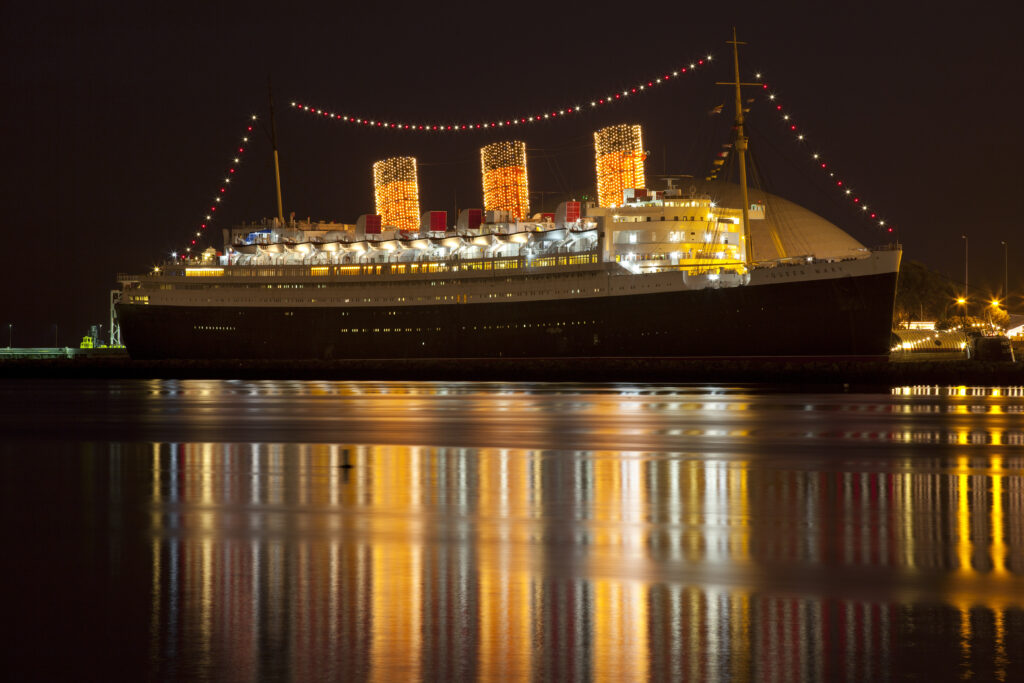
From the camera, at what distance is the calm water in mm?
7730

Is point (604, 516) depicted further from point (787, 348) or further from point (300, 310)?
point (300, 310)

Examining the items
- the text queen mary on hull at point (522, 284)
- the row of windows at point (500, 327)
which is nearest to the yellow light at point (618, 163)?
the text queen mary on hull at point (522, 284)

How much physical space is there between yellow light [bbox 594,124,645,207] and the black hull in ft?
28.2

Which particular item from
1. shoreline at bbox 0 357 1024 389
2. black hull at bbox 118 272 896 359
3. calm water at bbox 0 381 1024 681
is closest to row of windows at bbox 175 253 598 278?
black hull at bbox 118 272 896 359

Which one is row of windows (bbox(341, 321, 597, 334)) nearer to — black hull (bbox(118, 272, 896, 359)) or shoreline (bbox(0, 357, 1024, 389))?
black hull (bbox(118, 272, 896, 359))

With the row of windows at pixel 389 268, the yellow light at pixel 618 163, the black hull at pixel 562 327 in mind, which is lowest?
the black hull at pixel 562 327

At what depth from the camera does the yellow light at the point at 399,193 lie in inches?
3423

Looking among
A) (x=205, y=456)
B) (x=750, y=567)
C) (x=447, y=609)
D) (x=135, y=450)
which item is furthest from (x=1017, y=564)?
(x=135, y=450)

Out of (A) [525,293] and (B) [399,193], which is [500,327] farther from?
(B) [399,193]

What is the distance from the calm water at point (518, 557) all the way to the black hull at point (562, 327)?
106 feet

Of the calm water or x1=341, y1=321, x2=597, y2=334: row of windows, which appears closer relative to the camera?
the calm water

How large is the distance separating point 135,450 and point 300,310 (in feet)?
205

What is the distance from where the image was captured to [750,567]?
10.6 m

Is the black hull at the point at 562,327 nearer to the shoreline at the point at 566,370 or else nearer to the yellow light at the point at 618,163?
the shoreline at the point at 566,370
